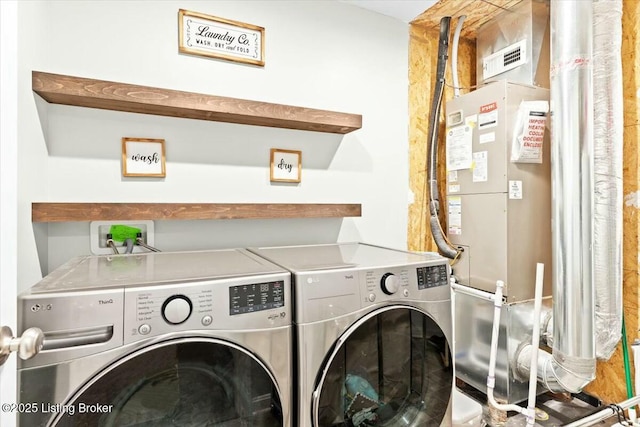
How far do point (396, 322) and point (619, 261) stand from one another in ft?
4.19

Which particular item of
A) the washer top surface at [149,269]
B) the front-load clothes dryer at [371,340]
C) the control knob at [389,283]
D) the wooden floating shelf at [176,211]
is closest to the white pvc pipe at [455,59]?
the wooden floating shelf at [176,211]

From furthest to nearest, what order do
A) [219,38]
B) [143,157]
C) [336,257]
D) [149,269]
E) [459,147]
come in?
1. [459,147]
2. [219,38]
3. [143,157]
4. [336,257]
5. [149,269]

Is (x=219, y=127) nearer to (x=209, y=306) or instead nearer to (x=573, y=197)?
(x=209, y=306)

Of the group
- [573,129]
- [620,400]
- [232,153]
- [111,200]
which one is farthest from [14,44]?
[620,400]

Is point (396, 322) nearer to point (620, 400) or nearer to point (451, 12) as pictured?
point (620, 400)

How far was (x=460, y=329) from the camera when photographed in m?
1.87

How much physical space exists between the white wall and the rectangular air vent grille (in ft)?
1.71

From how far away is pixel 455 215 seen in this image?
1963 millimetres

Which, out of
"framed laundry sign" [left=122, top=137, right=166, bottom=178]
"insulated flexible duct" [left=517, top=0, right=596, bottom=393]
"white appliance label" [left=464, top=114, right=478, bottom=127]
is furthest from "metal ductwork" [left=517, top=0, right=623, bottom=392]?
"framed laundry sign" [left=122, top=137, right=166, bottom=178]

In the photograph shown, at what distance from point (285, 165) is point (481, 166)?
1.05 metres

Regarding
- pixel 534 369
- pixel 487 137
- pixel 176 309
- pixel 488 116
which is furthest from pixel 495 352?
pixel 176 309

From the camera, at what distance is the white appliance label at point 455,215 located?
193 centimetres

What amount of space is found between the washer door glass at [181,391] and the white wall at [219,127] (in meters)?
0.43

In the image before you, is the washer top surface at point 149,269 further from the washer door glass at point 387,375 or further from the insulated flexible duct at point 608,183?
the insulated flexible duct at point 608,183
